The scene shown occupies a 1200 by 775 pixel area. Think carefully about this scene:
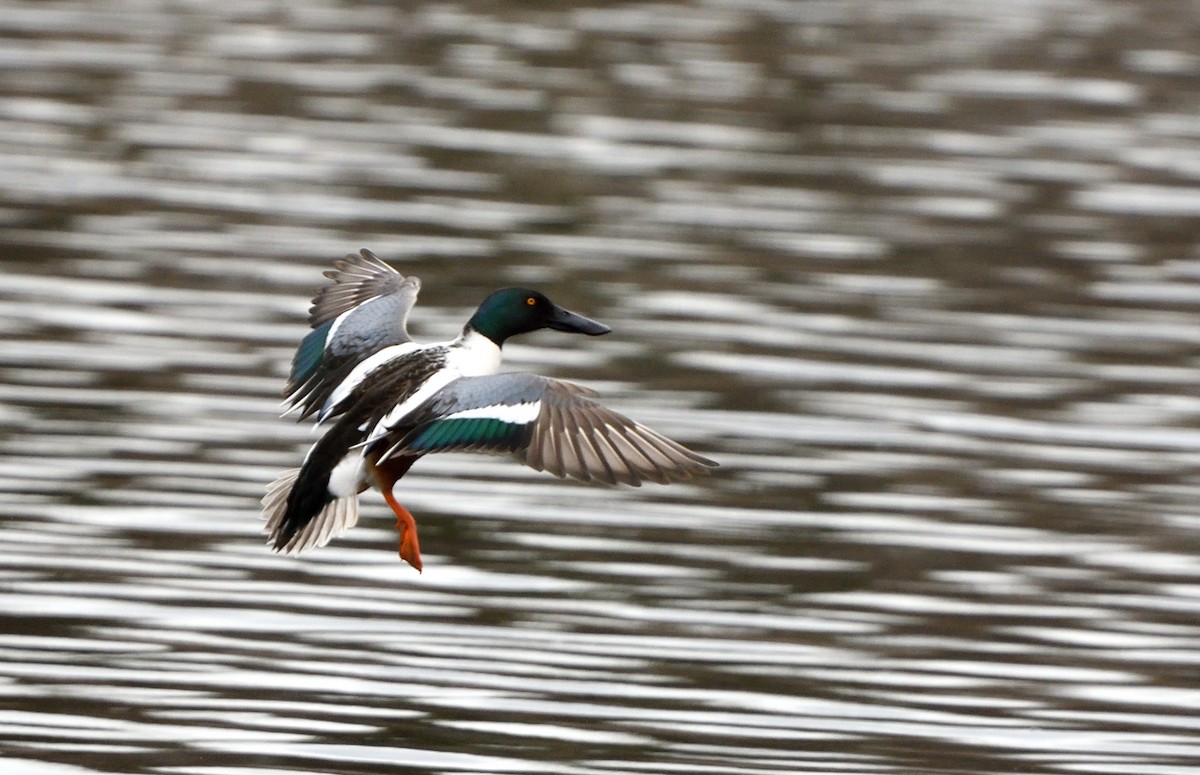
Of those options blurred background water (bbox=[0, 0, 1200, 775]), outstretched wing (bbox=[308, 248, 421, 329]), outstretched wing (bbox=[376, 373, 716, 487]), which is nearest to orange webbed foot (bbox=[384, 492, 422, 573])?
outstretched wing (bbox=[376, 373, 716, 487])

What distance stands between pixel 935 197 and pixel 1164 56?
20.1 feet

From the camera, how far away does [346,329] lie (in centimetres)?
789

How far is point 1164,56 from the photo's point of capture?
2111 cm

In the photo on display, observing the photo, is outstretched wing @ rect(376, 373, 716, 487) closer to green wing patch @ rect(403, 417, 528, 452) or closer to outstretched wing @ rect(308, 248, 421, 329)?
green wing patch @ rect(403, 417, 528, 452)

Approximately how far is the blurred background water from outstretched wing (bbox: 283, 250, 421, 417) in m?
0.81

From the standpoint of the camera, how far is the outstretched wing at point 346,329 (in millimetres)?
7755

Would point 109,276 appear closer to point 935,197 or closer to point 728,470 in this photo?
point 728,470

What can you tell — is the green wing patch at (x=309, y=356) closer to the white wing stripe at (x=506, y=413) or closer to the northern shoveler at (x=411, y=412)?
the northern shoveler at (x=411, y=412)

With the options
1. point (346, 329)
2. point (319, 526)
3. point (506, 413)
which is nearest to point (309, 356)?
point (346, 329)

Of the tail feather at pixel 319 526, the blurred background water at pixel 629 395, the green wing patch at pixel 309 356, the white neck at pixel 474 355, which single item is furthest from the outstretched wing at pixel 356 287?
the blurred background water at pixel 629 395

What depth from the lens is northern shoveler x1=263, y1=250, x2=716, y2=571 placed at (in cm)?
661

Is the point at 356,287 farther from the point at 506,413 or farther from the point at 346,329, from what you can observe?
the point at 506,413

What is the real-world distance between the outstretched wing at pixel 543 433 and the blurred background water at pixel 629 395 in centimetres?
90

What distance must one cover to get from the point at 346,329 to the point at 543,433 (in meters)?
1.41
